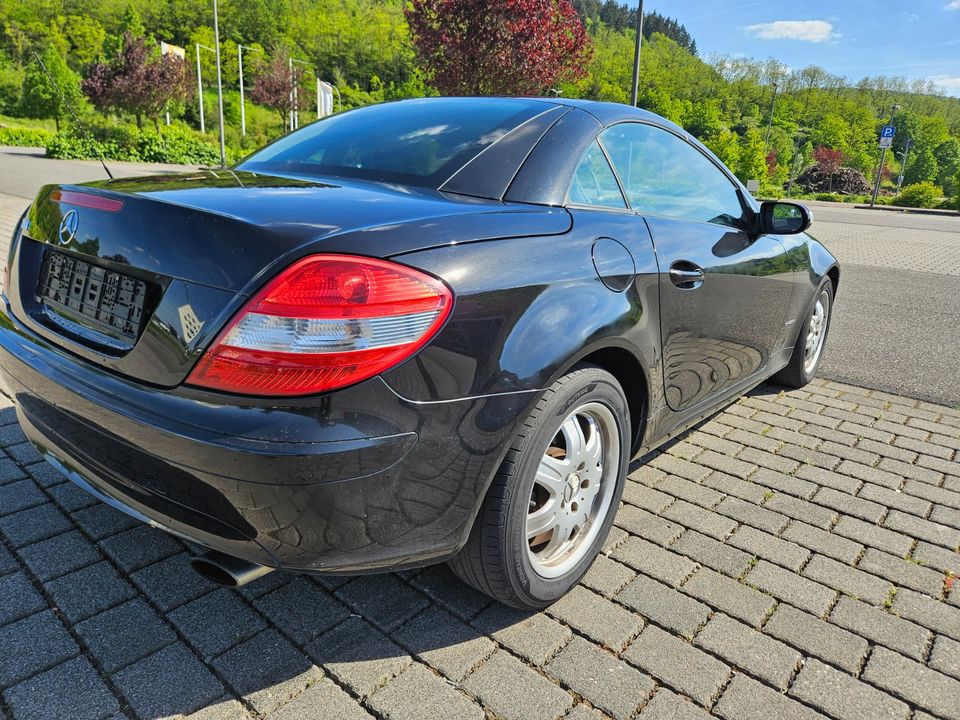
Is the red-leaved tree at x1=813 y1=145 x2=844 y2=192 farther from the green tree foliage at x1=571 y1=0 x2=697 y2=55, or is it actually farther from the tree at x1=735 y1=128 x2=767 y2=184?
the green tree foliage at x1=571 y1=0 x2=697 y2=55

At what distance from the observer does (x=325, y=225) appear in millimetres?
1671

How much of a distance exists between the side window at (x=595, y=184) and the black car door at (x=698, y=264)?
75 mm

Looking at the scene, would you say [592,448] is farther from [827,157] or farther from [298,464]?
[827,157]

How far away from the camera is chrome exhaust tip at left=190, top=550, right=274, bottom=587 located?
176 centimetres

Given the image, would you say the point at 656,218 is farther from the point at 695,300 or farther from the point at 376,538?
the point at 376,538

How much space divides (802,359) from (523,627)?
9.83 feet

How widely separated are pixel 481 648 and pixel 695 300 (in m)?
1.47

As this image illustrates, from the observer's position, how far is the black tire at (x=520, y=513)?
1886 millimetres

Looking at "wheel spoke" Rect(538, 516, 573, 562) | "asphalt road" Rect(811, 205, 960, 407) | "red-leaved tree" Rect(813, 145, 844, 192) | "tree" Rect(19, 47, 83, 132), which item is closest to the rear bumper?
"wheel spoke" Rect(538, 516, 573, 562)

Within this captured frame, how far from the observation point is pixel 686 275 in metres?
2.59

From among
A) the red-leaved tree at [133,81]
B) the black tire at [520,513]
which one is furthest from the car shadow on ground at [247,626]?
the red-leaved tree at [133,81]

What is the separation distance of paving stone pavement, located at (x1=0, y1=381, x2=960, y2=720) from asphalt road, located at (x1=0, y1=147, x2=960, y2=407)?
226 centimetres

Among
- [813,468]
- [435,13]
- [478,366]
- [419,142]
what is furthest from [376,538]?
[435,13]

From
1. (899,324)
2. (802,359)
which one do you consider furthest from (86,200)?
(899,324)
